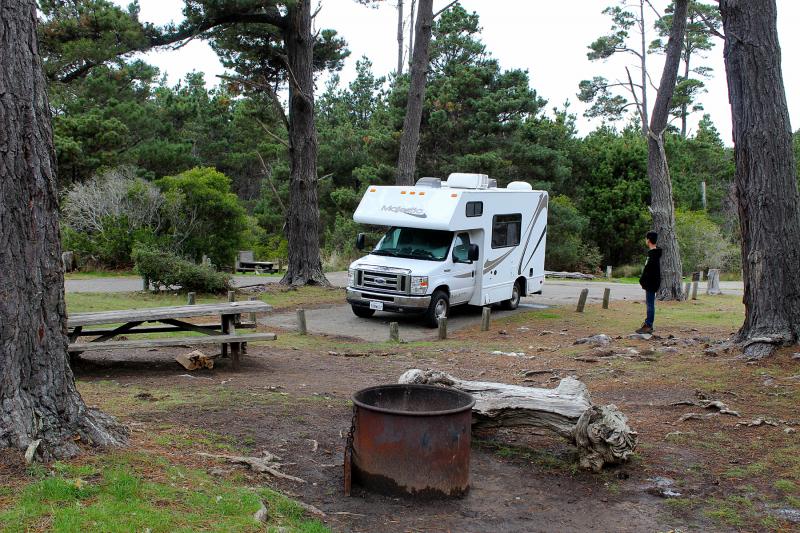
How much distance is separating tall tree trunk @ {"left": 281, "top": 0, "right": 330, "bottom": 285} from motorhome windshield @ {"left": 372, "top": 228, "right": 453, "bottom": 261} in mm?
6707


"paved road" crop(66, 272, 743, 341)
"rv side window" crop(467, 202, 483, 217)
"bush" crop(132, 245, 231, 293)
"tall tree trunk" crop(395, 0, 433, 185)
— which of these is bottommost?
"paved road" crop(66, 272, 743, 341)

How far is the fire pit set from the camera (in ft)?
18.0

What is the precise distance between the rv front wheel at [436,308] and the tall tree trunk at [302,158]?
8080 millimetres

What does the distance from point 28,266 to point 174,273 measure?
14.8m

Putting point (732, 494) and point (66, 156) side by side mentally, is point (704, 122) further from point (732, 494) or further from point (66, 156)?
point (732, 494)

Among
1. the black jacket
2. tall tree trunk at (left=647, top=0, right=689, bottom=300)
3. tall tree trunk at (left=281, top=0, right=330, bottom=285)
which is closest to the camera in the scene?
the black jacket

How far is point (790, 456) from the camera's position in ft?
21.4

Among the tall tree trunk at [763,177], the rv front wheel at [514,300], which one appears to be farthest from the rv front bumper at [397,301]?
the tall tree trunk at [763,177]

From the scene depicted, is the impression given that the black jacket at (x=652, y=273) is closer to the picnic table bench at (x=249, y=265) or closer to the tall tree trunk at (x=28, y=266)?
the tall tree trunk at (x=28, y=266)

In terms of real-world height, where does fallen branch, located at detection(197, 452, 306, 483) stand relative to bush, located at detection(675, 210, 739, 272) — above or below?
below

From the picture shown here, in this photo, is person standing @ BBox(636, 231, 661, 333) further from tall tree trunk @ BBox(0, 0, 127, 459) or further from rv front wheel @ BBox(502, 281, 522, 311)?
tall tree trunk @ BBox(0, 0, 127, 459)

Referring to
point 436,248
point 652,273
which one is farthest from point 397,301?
point 652,273

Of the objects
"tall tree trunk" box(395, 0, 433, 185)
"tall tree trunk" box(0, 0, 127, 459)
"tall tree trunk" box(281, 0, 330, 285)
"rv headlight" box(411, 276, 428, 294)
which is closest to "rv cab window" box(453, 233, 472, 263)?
"rv headlight" box(411, 276, 428, 294)

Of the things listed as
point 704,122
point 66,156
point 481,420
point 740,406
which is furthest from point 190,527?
point 704,122
